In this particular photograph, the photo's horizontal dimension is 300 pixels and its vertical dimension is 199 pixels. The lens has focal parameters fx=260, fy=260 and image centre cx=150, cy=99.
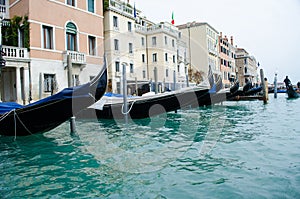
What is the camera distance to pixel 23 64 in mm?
10141

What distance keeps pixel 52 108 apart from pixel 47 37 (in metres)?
8.57

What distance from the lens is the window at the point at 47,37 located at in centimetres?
1105

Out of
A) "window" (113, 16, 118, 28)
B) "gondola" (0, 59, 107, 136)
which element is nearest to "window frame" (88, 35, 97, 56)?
"window" (113, 16, 118, 28)

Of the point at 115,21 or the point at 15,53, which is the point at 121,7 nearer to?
the point at 115,21

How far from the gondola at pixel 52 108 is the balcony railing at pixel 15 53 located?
662cm

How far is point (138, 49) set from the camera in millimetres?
19188

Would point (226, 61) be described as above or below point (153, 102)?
above

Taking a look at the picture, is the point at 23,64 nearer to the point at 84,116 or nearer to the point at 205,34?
the point at 84,116

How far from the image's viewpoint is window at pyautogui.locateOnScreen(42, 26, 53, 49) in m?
11.1

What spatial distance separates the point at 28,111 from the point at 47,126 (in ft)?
1.80

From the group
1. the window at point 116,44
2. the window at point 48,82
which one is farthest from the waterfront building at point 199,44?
the window at point 48,82

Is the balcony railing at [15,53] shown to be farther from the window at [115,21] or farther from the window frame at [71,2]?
the window at [115,21]

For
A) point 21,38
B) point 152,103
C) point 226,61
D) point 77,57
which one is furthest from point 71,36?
point 226,61

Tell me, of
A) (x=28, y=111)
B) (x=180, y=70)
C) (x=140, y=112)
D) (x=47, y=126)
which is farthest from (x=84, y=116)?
(x=180, y=70)
